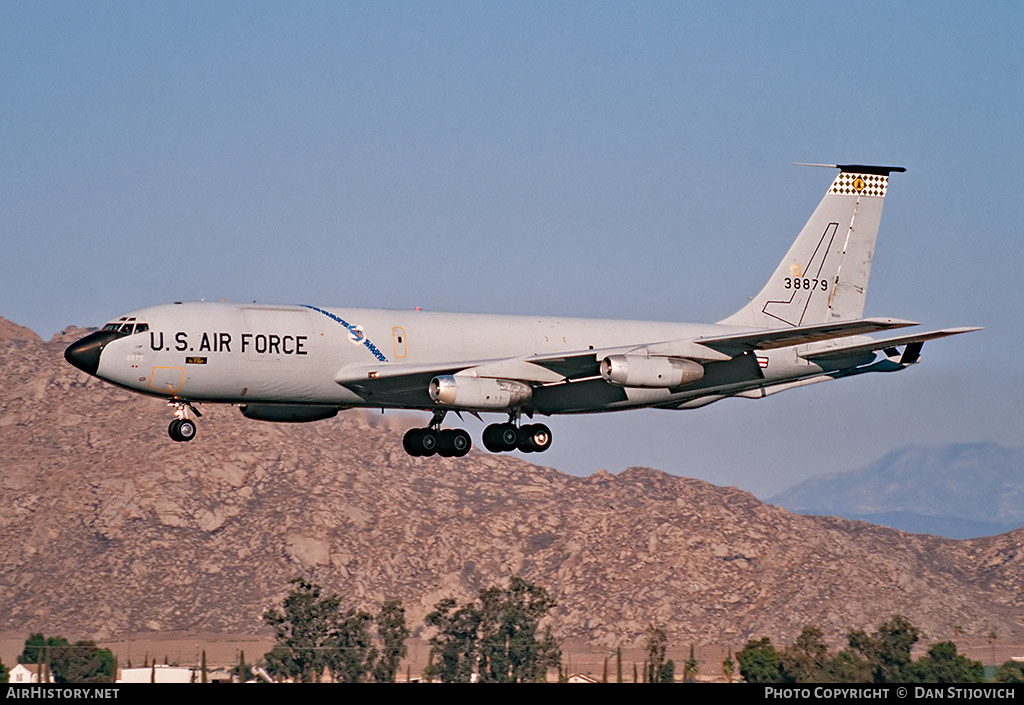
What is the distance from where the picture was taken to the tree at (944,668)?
9469 centimetres

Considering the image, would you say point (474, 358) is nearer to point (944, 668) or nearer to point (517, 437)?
point (517, 437)

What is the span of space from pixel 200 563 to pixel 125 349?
113 meters

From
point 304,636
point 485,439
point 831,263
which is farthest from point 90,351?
point 304,636

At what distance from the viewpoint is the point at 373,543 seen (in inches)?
6673

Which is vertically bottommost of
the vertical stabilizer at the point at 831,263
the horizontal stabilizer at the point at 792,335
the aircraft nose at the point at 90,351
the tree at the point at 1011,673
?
the tree at the point at 1011,673

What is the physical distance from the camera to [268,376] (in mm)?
50312

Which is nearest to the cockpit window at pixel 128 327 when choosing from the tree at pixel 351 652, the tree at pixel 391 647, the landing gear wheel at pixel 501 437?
the landing gear wheel at pixel 501 437

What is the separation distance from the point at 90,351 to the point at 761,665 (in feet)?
199

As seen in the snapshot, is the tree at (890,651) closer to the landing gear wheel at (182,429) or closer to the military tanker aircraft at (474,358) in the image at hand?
the military tanker aircraft at (474,358)

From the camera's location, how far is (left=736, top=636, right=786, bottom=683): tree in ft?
314

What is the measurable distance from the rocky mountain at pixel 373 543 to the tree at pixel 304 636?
115 ft

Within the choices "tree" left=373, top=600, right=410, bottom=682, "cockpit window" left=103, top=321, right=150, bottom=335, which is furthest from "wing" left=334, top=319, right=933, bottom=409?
"tree" left=373, top=600, right=410, bottom=682

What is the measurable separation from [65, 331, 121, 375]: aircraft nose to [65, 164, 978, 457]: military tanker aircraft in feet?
0.17
